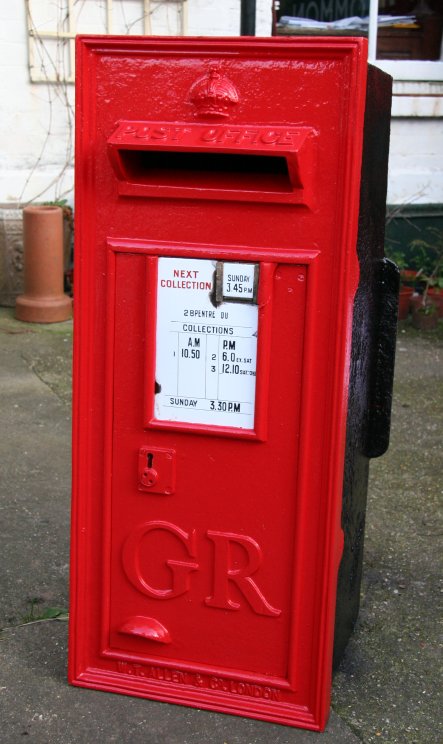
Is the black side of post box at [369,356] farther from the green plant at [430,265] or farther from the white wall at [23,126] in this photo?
the white wall at [23,126]

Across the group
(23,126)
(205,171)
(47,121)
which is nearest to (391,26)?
(47,121)

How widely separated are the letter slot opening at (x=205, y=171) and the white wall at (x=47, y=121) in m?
5.33

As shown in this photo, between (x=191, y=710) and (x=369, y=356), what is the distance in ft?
3.84

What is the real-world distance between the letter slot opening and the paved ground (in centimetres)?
151

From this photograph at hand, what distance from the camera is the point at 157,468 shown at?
2.64 m

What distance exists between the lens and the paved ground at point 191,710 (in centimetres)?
268

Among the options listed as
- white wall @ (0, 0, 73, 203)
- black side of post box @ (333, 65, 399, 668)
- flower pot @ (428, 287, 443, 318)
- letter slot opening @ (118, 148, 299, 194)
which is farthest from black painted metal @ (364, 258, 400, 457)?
white wall @ (0, 0, 73, 203)

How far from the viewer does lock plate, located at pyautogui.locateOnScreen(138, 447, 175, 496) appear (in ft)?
8.63

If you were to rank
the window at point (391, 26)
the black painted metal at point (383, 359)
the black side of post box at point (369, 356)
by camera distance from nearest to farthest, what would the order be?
1. the black side of post box at point (369, 356)
2. the black painted metal at point (383, 359)
3. the window at point (391, 26)

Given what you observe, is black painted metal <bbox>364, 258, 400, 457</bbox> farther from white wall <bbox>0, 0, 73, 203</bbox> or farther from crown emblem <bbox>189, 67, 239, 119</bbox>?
white wall <bbox>0, 0, 73, 203</bbox>

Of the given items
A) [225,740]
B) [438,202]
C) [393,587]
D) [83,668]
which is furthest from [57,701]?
[438,202]

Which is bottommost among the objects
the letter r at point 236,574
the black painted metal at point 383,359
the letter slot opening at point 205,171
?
the letter r at point 236,574

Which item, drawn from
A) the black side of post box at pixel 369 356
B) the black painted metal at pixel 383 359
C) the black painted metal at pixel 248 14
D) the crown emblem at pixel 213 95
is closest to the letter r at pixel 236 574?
the black side of post box at pixel 369 356

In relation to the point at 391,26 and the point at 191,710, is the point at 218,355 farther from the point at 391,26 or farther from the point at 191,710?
the point at 391,26
